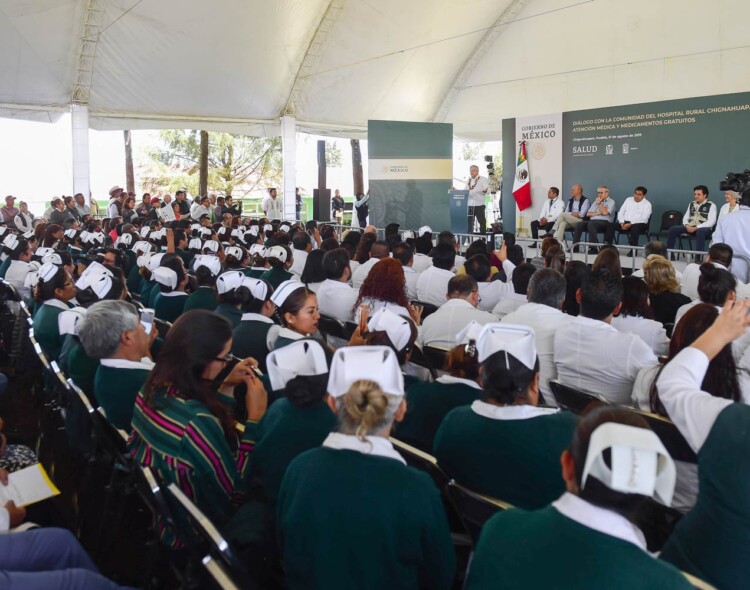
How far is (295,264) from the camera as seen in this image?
302 inches

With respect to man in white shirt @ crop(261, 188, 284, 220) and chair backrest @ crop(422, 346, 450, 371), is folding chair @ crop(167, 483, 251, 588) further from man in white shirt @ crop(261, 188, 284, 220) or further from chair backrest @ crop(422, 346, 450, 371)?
man in white shirt @ crop(261, 188, 284, 220)

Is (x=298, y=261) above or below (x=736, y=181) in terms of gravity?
below

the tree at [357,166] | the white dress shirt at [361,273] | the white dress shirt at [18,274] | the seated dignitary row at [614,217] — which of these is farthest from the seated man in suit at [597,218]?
the tree at [357,166]

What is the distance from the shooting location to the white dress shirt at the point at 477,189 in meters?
14.8

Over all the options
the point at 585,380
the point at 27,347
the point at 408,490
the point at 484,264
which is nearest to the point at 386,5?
the point at 484,264

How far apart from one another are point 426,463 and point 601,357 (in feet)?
4.37

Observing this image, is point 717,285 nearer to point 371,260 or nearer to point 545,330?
point 545,330

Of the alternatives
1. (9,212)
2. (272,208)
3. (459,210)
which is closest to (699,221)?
(459,210)

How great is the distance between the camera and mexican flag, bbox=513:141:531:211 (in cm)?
1398

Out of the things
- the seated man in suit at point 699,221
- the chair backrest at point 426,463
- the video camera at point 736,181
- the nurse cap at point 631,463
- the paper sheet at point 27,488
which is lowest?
the paper sheet at point 27,488

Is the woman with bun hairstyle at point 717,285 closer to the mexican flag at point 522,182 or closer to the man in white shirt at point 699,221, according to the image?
the man in white shirt at point 699,221

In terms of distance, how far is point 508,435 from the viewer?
205cm

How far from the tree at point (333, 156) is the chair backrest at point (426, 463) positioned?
31.5 meters

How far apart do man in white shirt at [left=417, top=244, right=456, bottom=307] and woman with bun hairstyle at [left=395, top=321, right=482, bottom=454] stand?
2966 mm
